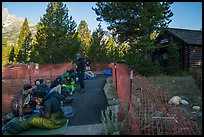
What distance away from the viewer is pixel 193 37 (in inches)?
847

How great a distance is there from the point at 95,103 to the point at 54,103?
2.65 meters

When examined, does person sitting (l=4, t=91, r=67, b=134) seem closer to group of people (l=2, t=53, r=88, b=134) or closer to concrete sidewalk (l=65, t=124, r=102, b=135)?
group of people (l=2, t=53, r=88, b=134)

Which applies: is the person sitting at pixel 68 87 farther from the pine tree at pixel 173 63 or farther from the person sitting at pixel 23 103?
the pine tree at pixel 173 63

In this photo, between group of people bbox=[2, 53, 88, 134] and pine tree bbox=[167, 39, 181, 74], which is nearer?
group of people bbox=[2, 53, 88, 134]

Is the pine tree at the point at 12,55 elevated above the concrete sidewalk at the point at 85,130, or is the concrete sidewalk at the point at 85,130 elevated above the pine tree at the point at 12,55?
the pine tree at the point at 12,55

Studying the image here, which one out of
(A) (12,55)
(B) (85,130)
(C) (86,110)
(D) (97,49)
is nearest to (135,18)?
(C) (86,110)

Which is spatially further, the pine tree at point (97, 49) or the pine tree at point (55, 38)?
the pine tree at point (97, 49)

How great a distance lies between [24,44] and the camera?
44.0 meters

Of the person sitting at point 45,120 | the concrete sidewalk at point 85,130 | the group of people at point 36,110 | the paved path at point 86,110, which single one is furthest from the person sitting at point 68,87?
the concrete sidewalk at point 85,130

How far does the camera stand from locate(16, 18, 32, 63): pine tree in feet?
137

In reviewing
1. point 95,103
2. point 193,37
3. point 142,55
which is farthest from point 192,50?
point 95,103

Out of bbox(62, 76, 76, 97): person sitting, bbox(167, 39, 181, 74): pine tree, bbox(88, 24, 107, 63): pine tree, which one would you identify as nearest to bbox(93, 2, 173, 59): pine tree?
bbox(167, 39, 181, 74): pine tree

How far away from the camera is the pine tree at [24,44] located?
137 feet

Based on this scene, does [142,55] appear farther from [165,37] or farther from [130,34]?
[165,37]
